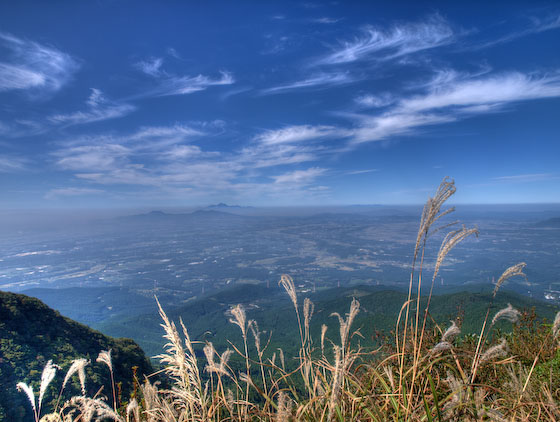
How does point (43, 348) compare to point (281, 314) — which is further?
point (281, 314)

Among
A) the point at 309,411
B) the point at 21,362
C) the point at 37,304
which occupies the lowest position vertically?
the point at 21,362

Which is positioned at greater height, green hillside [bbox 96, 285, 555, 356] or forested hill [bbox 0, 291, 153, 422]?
forested hill [bbox 0, 291, 153, 422]

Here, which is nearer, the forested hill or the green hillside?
the forested hill

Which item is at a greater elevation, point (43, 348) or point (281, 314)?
point (43, 348)

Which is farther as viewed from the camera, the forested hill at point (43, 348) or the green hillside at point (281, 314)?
the green hillside at point (281, 314)

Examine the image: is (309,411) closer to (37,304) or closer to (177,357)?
(177,357)

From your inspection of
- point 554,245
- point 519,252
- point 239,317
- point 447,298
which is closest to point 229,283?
point 447,298

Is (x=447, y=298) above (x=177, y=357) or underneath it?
underneath

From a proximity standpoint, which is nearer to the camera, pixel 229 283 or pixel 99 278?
pixel 229 283
